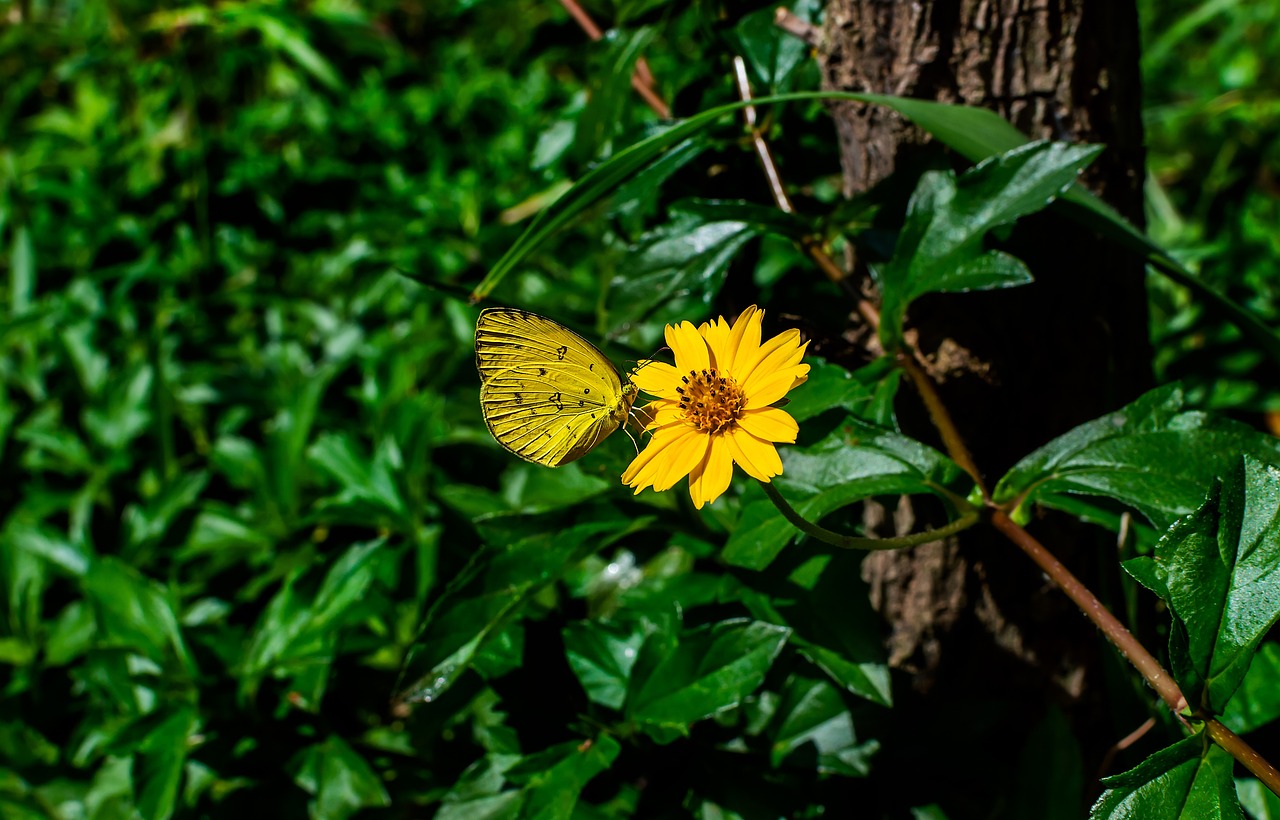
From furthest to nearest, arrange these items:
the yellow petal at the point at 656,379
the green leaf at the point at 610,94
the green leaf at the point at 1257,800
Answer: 1. the green leaf at the point at 610,94
2. the green leaf at the point at 1257,800
3. the yellow petal at the point at 656,379

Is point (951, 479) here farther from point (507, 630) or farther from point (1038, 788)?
point (507, 630)

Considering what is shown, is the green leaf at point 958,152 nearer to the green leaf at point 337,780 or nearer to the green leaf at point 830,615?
the green leaf at point 830,615

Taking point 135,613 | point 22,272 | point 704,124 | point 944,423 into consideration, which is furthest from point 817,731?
point 22,272

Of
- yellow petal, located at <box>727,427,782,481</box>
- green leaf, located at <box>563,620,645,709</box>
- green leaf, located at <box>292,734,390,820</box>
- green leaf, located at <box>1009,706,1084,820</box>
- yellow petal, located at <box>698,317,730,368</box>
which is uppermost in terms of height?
yellow petal, located at <box>698,317,730,368</box>

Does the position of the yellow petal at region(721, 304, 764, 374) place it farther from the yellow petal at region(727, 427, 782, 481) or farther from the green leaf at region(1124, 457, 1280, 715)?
the green leaf at region(1124, 457, 1280, 715)

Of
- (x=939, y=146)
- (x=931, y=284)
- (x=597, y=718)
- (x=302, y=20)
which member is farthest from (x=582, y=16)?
(x=302, y=20)

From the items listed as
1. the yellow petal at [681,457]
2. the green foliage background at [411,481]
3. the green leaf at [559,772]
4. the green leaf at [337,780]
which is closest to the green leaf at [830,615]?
the green foliage background at [411,481]

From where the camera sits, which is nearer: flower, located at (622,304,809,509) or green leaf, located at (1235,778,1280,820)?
flower, located at (622,304,809,509)

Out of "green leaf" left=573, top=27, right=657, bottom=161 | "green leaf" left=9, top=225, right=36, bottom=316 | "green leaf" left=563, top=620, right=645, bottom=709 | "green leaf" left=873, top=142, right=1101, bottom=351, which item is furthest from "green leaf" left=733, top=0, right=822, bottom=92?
"green leaf" left=9, top=225, right=36, bottom=316
